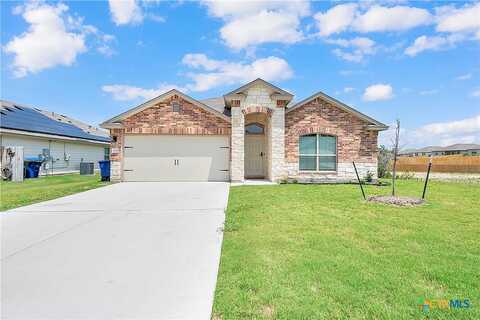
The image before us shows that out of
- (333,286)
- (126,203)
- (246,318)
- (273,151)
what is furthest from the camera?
(273,151)

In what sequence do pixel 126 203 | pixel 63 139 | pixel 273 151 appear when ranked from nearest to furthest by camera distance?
pixel 126 203, pixel 273 151, pixel 63 139

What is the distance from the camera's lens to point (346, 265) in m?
3.28

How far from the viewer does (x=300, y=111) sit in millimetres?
12812

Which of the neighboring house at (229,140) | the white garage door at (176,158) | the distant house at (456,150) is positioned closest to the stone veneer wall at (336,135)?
the neighboring house at (229,140)

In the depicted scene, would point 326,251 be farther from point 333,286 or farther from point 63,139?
point 63,139

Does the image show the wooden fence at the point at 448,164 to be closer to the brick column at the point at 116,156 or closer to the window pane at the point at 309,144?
the window pane at the point at 309,144

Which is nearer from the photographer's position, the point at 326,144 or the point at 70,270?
the point at 70,270

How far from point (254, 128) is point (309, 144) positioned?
11.0ft

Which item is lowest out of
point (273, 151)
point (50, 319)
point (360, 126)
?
point (50, 319)

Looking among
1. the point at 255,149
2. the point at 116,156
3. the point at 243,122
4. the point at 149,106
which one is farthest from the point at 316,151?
the point at 116,156

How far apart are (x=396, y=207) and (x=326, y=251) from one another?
4.20m

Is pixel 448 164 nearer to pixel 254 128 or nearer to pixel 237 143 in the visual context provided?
pixel 254 128

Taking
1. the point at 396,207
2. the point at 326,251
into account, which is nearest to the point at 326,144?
the point at 396,207

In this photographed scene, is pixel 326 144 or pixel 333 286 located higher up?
pixel 326 144
